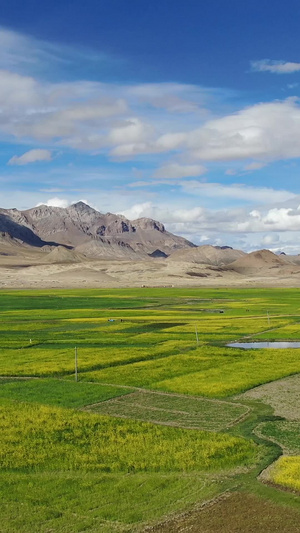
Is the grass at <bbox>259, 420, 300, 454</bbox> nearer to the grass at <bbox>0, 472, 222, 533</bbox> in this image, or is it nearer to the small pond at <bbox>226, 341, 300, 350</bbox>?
the grass at <bbox>0, 472, 222, 533</bbox>

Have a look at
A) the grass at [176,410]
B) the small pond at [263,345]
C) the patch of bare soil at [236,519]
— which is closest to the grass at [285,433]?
the grass at [176,410]

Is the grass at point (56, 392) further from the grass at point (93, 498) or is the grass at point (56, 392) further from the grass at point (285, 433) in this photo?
the grass at point (93, 498)

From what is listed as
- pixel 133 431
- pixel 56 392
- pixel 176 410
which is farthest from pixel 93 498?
pixel 56 392

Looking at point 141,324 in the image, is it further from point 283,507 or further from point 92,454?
point 283,507

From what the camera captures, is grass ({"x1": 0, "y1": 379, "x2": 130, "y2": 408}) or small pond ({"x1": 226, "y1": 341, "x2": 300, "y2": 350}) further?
small pond ({"x1": 226, "y1": 341, "x2": 300, "y2": 350})

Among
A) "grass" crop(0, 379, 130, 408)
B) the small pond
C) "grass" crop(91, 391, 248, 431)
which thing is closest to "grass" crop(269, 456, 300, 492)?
"grass" crop(91, 391, 248, 431)

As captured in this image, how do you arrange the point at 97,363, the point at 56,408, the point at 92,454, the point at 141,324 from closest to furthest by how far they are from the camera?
1. the point at 92,454
2. the point at 56,408
3. the point at 97,363
4. the point at 141,324

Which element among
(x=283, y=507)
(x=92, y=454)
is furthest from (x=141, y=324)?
(x=283, y=507)
